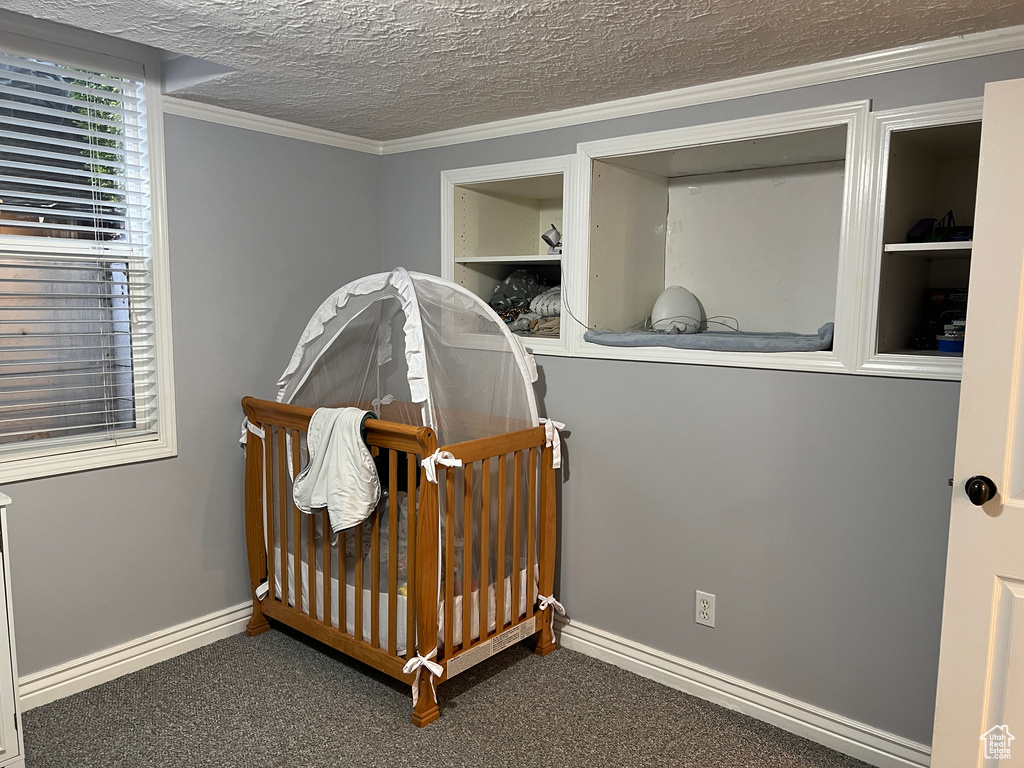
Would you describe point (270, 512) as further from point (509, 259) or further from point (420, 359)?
point (509, 259)

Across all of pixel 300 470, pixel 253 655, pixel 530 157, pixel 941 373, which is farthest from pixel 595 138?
pixel 253 655

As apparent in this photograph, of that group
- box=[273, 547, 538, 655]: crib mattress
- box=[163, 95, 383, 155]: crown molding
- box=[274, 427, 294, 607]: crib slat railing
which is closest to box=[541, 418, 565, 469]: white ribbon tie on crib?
box=[273, 547, 538, 655]: crib mattress

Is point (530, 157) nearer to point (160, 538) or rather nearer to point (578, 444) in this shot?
point (578, 444)

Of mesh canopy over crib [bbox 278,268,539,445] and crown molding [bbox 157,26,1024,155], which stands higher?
crown molding [bbox 157,26,1024,155]

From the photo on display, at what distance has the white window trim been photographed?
237 cm

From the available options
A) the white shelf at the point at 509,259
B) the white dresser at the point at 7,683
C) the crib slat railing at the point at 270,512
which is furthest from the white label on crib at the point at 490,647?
the white shelf at the point at 509,259

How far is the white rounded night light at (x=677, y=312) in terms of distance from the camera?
9.20 ft

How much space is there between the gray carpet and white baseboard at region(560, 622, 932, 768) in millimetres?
38

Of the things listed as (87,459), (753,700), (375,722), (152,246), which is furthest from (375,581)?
(152,246)

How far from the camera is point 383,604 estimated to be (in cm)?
259

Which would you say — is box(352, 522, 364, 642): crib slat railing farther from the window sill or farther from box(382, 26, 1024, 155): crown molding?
box(382, 26, 1024, 155): crown molding

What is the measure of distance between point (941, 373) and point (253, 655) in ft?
8.39

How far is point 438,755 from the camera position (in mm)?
2291

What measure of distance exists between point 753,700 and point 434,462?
4.44 ft
